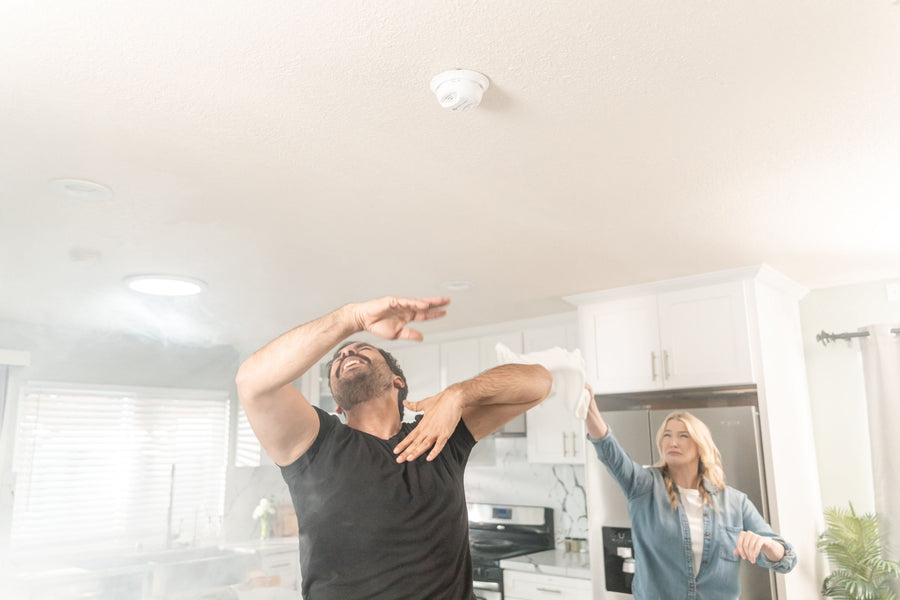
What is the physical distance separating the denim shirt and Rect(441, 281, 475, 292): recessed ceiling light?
38.3 inches

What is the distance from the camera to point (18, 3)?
1252 mm

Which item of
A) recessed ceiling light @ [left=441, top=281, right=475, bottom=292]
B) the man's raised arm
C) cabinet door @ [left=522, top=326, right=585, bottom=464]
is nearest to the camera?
the man's raised arm

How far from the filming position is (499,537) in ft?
14.6

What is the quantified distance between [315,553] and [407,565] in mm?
196

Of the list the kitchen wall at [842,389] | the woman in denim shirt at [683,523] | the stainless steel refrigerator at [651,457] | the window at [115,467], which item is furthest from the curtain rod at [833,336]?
the window at [115,467]

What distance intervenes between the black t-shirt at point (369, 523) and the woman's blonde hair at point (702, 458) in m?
1.48

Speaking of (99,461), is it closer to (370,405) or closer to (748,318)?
(370,405)

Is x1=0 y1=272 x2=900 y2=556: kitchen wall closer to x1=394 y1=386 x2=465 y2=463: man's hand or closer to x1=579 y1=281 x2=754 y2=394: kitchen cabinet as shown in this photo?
x1=394 y1=386 x2=465 y2=463: man's hand

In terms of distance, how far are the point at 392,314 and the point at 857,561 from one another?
110 inches

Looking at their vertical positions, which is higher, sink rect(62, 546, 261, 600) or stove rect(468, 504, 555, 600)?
sink rect(62, 546, 261, 600)

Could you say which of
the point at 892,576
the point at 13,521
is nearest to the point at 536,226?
the point at 13,521

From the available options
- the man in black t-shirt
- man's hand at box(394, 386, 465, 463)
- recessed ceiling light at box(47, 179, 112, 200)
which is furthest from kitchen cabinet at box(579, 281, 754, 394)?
recessed ceiling light at box(47, 179, 112, 200)

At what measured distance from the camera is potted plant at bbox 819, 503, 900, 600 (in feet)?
9.66

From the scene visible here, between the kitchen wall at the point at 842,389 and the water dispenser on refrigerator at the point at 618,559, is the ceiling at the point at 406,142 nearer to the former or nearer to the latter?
the kitchen wall at the point at 842,389
